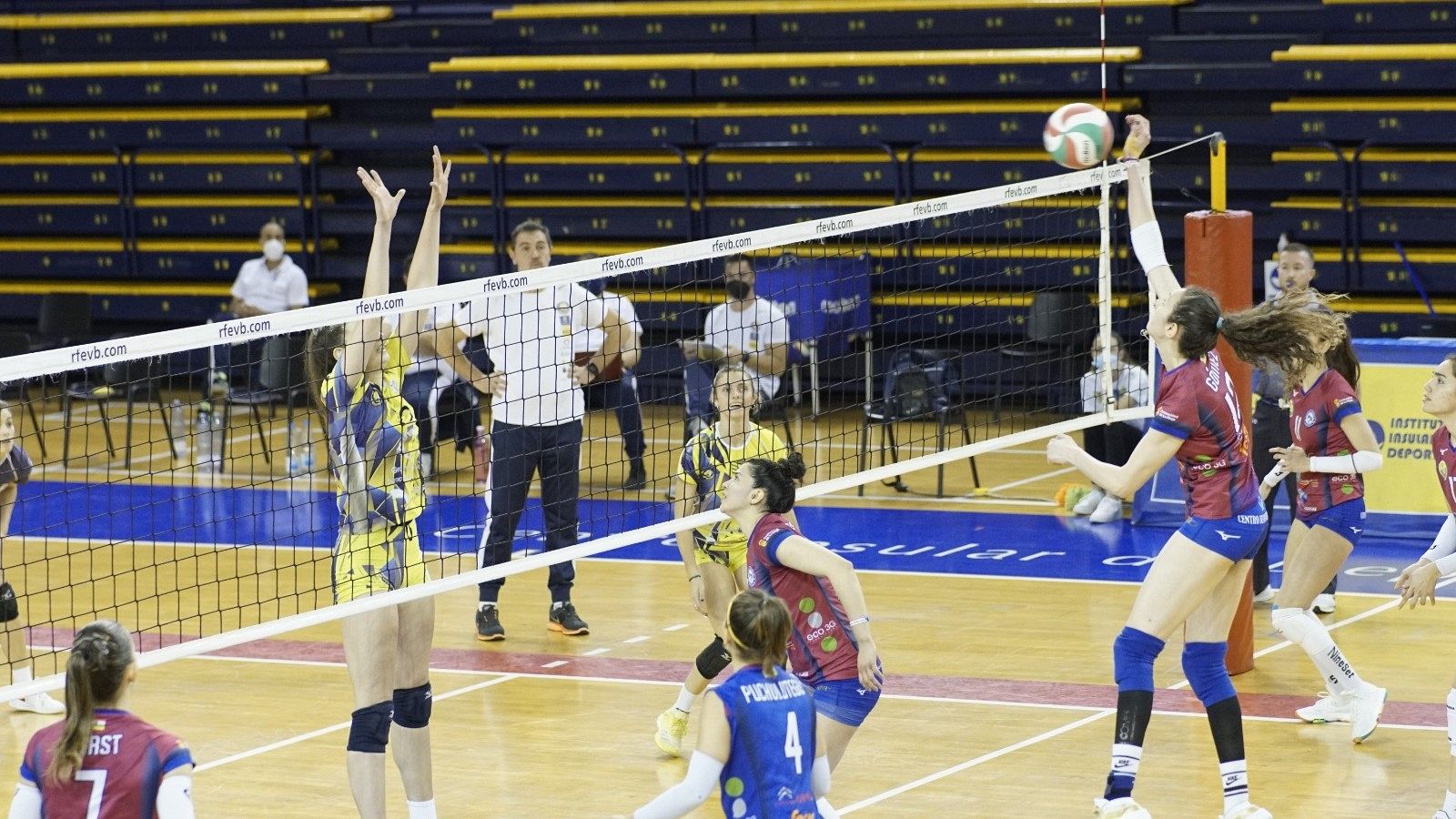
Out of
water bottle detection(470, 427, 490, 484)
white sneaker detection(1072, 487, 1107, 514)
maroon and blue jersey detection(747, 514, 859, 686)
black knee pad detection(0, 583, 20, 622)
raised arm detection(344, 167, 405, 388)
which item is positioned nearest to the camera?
raised arm detection(344, 167, 405, 388)

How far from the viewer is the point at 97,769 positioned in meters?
4.68

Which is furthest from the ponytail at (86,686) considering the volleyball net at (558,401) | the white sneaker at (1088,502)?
the white sneaker at (1088,502)

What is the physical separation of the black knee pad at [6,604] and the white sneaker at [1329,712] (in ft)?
18.5

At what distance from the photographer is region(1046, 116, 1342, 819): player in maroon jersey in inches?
271

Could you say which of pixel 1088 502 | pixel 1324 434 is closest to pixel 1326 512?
pixel 1324 434

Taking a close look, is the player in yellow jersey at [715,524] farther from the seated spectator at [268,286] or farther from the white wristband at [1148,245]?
the seated spectator at [268,286]

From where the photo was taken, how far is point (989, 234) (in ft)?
57.9

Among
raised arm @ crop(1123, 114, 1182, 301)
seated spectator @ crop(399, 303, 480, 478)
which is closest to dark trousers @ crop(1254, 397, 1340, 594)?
raised arm @ crop(1123, 114, 1182, 301)

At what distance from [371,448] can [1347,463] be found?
4332 mm

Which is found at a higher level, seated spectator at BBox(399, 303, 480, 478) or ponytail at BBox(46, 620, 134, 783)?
ponytail at BBox(46, 620, 134, 783)

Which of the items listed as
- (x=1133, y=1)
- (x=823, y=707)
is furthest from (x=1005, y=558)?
(x=1133, y=1)

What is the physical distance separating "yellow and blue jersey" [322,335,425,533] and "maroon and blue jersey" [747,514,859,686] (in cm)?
117

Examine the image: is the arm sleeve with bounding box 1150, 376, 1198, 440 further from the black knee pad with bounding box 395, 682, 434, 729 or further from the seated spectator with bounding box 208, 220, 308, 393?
the seated spectator with bounding box 208, 220, 308, 393

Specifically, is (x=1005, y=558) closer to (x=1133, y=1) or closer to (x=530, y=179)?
(x=1133, y=1)
